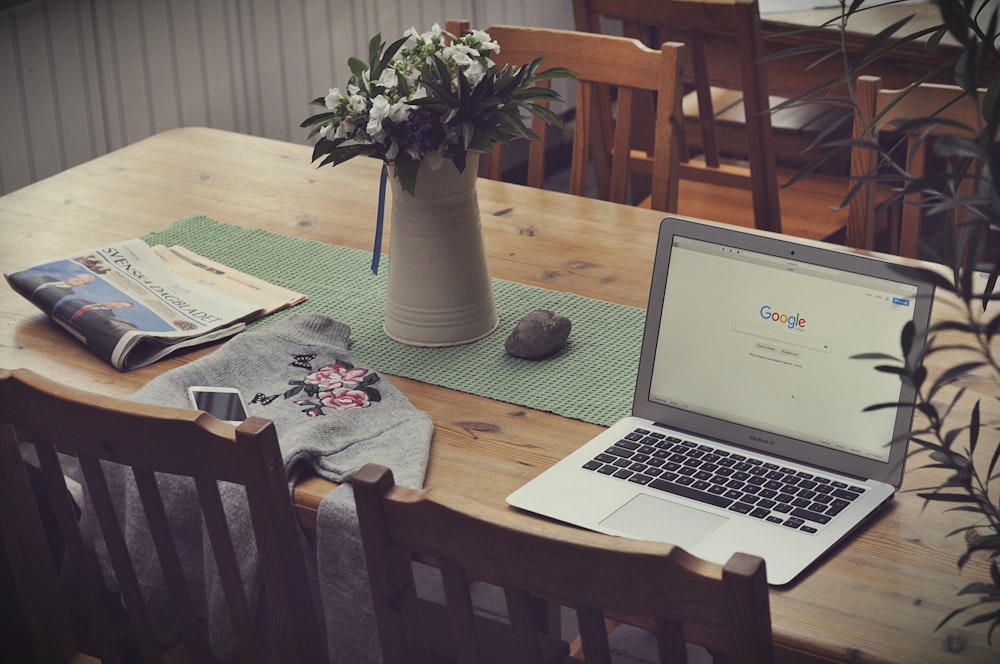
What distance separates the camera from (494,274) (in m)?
1.78

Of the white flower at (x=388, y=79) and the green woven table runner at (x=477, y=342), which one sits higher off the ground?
the white flower at (x=388, y=79)

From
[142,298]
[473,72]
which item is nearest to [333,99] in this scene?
[473,72]

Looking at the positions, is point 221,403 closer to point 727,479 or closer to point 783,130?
point 727,479

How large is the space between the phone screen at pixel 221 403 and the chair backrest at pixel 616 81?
83 centimetres

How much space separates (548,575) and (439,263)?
74 centimetres

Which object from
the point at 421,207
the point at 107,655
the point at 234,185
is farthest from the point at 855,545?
the point at 234,185

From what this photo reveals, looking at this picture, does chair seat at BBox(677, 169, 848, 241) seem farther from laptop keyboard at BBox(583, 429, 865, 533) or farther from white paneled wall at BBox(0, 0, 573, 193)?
laptop keyboard at BBox(583, 429, 865, 533)

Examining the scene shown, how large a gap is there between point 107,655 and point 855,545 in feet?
2.56

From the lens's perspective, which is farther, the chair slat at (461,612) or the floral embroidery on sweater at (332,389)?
the floral embroidery on sweater at (332,389)

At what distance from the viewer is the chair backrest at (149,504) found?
1.06 meters

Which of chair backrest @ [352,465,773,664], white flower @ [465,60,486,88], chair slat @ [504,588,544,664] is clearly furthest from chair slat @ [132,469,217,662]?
white flower @ [465,60,486,88]

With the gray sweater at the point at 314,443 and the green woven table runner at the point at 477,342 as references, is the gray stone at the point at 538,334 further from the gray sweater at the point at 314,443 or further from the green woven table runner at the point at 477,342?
the gray sweater at the point at 314,443

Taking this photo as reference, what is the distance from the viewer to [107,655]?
4.25ft

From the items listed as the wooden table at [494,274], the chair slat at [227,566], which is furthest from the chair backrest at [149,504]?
the wooden table at [494,274]
